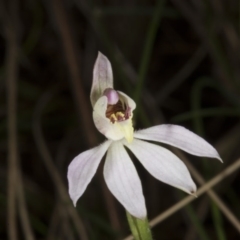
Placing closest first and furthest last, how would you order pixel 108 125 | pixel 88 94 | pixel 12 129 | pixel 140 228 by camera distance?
pixel 140 228 → pixel 108 125 → pixel 12 129 → pixel 88 94

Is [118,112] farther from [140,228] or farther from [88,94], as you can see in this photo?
[88,94]

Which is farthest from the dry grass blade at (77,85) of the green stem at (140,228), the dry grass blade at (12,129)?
the green stem at (140,228)

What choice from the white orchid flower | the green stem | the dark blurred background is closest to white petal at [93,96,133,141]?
the white orchid flower

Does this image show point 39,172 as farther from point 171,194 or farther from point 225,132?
point 225,132

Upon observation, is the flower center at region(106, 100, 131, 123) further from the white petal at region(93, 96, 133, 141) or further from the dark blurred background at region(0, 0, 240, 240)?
the dark blurred background at region(0, 0, 240, 240)

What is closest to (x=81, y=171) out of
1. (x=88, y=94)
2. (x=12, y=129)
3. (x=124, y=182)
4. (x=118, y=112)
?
(x=124, y=182)

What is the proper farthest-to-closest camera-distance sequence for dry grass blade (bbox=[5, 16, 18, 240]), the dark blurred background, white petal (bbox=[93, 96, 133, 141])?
the dark blurred background
dry grass blade (bbox=[5, 16, 18, 240])
white petal (bbox=[93, 96, 133, 141])

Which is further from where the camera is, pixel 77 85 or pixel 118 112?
→ pixel 77 85
